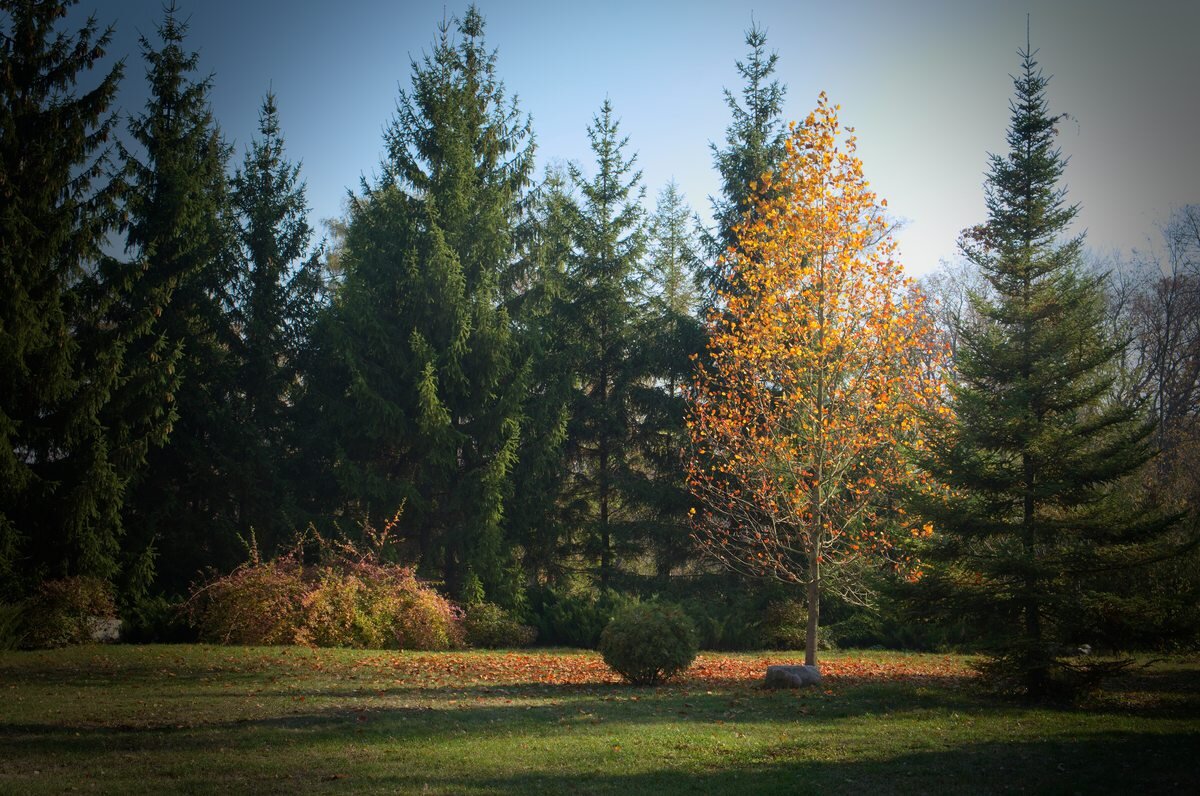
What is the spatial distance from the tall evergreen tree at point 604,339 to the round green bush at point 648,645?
11.3m

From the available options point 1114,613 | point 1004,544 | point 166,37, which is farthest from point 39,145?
point 1114,613

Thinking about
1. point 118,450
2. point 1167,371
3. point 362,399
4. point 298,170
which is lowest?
point 118,450

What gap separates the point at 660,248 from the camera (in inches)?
1232

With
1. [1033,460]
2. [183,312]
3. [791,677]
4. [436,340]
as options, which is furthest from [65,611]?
[1033,460]

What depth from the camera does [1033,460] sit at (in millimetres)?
10891

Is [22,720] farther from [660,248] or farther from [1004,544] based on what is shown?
[660,248]

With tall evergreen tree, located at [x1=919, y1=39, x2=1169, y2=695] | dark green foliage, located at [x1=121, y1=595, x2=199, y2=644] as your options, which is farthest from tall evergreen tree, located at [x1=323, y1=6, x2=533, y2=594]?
tall evergreen tree, located at [x1=919, y1=39, x2=1169, y2=695]

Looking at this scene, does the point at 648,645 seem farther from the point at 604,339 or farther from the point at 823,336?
the point at 604,339

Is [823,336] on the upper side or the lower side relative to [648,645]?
upper

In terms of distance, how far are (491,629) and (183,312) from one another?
11467 mm

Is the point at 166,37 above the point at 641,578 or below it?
above

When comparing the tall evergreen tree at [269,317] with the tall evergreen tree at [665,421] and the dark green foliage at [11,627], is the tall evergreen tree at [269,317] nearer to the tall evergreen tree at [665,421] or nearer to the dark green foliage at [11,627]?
the dark green foliage at [11,627]

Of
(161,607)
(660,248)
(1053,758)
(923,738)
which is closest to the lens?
(1053,758)

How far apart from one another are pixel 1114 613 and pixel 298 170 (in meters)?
23.4
